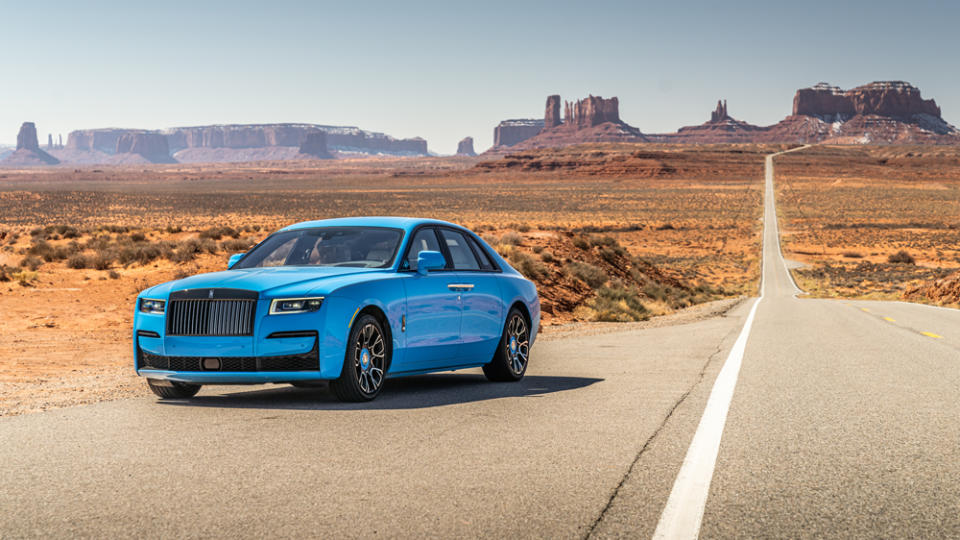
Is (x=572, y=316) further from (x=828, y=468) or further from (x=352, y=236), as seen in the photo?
(x=828, y=468)

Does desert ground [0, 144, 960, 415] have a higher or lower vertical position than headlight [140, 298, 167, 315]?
lower

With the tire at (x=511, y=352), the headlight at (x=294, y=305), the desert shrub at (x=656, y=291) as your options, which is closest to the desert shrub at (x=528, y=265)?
the desert shrub at (x=656, y=291)

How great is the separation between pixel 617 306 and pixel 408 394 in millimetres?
15635

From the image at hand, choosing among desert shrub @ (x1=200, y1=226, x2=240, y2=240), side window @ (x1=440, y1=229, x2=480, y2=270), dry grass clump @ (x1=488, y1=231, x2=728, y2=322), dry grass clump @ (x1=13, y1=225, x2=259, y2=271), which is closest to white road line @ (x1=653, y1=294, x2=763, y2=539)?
side window @ (x1=440, y1=229, x2=480, y2=270)

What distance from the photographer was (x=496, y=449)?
19.9 ft

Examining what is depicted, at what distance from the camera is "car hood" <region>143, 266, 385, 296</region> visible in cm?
739

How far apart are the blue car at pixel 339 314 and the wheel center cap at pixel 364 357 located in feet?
0.06

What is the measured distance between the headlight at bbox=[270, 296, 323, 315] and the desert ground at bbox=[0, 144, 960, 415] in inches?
85.9

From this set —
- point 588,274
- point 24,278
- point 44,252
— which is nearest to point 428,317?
point 24,278

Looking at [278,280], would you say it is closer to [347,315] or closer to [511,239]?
[347,315]

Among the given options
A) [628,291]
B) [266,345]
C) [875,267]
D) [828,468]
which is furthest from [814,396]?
[875,267]

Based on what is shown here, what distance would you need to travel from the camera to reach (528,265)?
24672mm

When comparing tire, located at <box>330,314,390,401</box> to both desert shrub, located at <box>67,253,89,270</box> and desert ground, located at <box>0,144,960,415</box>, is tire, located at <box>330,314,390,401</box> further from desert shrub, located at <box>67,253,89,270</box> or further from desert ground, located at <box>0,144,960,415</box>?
desert shrub, located at <box>67,253,89,270</box>

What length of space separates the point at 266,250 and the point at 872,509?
5849mm
